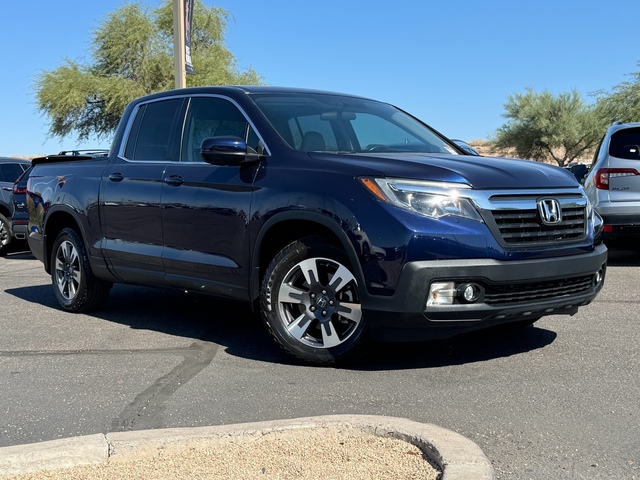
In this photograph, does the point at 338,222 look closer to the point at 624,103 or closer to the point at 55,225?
the point at 55,225

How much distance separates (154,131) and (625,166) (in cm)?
581

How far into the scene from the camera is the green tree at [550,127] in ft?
163

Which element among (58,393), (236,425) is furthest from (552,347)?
(58,393)

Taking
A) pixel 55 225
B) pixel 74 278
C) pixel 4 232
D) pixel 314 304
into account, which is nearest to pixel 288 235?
pixel 314 304

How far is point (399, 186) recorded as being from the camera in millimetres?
4895

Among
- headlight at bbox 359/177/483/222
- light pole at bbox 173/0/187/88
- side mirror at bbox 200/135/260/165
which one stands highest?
light pole at bbox 173/0/187/88

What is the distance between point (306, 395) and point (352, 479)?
4.51 feet

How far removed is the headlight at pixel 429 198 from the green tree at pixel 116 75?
104ft

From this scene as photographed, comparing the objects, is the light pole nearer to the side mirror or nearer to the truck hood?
the side mirror

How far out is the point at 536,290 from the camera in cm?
508

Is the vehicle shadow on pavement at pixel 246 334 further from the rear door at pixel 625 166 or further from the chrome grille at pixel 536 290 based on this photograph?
the rear door at pixel 625 166

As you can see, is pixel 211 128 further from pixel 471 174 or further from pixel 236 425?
pixel 236 425

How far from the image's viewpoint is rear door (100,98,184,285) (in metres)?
6.46

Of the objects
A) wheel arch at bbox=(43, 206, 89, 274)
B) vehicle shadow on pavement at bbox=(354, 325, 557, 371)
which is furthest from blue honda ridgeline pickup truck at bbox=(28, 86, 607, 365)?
wheel arch at bbox=(43, 206, 89, 274)
